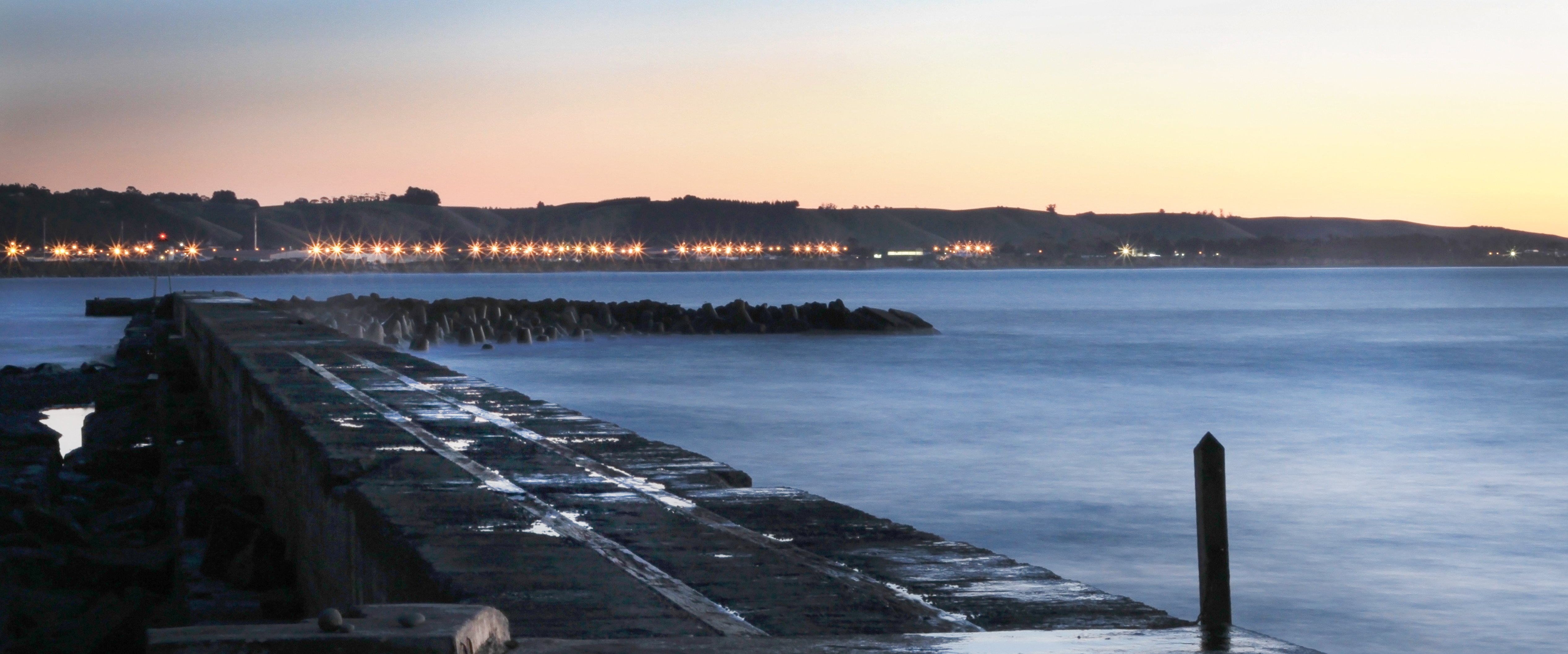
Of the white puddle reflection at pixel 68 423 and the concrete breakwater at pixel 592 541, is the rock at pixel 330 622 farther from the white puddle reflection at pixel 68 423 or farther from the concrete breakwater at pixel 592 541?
the white puddle reflection at pixel 68 423

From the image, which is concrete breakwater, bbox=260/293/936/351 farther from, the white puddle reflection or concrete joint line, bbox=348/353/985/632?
concrete joint line, bbox=348/353/985/632

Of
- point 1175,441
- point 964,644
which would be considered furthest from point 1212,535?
point 1175,441

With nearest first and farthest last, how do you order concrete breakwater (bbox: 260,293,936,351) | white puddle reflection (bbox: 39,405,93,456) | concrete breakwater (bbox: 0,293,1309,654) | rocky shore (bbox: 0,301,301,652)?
concrete breakwater (bbox: 0,293,1309,654), rocky shore (bbox: 0,301,301,652), white puddle reflection (bbox: 39,405,93,456), concrete breakwater (bbox: 260,293,936,351)

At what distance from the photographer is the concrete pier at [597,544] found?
4102mm

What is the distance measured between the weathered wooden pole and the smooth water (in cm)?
446

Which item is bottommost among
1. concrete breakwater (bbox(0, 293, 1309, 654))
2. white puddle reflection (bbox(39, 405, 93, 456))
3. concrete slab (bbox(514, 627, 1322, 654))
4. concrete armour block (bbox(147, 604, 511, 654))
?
white puddle reflection (bbox(39, 405, 93, 456))

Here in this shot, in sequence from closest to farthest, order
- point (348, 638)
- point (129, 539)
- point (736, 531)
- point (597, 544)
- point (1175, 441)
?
point (348, 638) < point (597, 544) < point (736, 531) < point (129, 539) < point (1175, 441)

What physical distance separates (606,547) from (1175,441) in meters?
14.4

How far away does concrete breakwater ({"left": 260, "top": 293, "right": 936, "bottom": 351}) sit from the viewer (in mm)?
37625

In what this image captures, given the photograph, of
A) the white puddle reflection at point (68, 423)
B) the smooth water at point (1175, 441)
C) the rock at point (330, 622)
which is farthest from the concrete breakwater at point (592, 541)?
the white puddle reflection at point (68, 423)

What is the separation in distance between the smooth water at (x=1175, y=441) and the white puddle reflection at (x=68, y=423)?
22.0 feet

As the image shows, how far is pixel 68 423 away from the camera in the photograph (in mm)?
18578

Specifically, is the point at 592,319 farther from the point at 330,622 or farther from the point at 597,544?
the point at 330,622

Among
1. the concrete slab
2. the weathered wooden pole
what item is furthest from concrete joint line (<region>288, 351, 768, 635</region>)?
the weathered wooden pole
